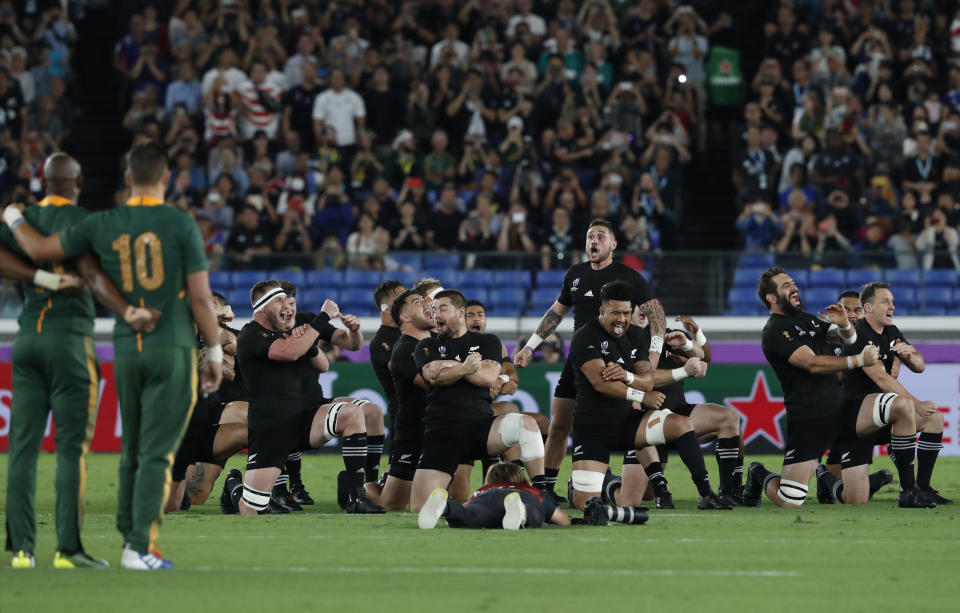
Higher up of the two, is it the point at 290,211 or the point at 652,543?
the point at 290,211

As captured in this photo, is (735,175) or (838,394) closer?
(838,394)

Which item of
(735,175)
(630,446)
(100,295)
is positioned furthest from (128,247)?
(735,175)

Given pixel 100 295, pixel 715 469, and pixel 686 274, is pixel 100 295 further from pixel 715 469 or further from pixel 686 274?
pixel 686 274

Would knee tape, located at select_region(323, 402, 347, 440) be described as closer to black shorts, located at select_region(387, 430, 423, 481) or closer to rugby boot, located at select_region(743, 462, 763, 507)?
black shorts, located at select_region(387, 430, 423, 481)

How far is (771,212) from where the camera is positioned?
22.3 m

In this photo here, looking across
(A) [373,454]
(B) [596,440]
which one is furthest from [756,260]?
(B) [596,440]

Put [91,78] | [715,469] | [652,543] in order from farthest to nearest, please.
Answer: [91,78], [715,469], [652,543]

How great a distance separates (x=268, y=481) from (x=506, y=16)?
15.2 m

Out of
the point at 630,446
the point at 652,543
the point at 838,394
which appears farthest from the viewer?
the point at 838,394

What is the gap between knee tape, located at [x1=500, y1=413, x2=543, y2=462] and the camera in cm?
1177

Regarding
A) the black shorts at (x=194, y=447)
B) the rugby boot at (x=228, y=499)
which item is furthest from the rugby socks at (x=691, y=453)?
the black shorts at (x=194, y=447)

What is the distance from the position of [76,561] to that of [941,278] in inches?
599

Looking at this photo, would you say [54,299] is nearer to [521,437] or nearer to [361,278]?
[521,437]

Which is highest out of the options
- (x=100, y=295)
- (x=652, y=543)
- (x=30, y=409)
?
(x=100, y=295)
